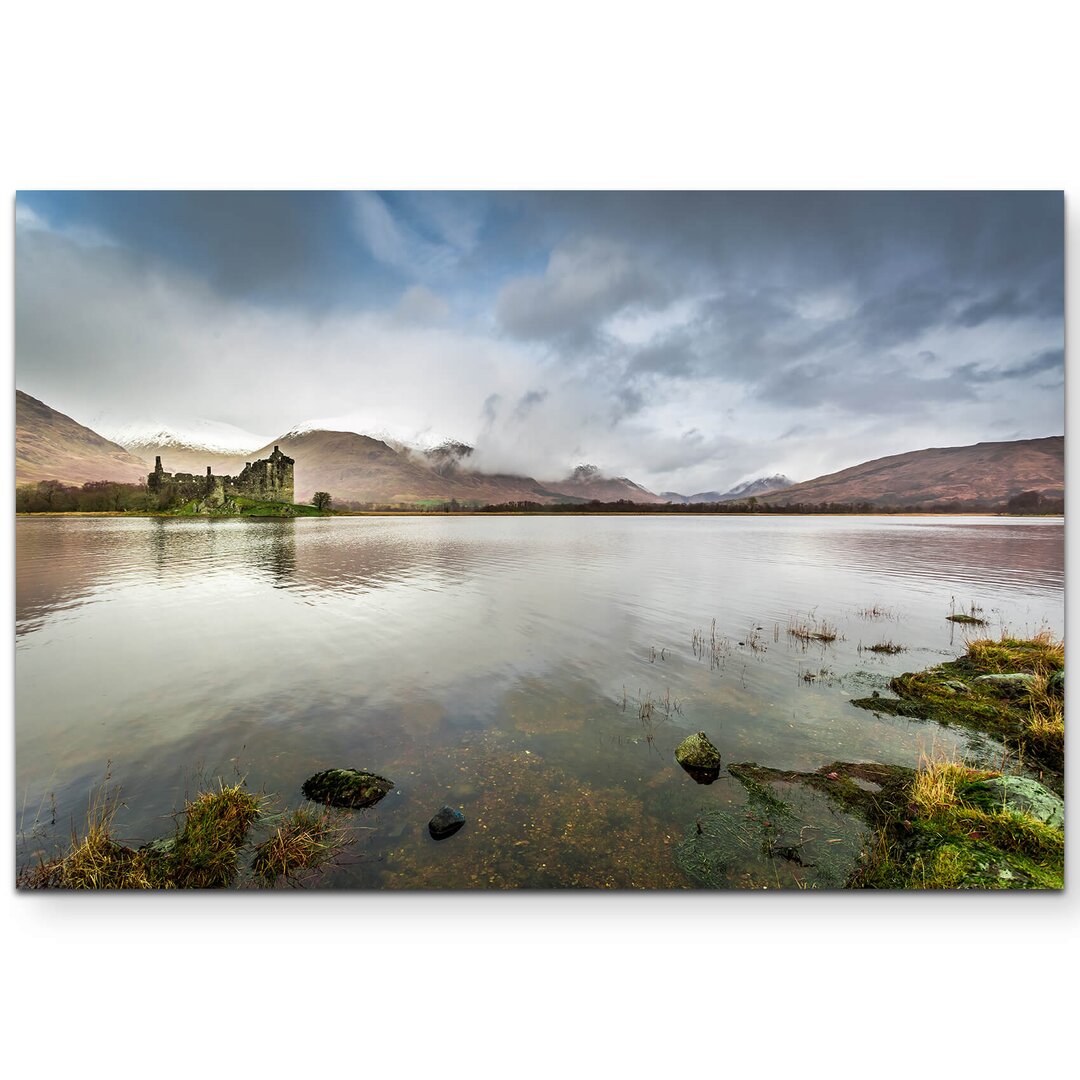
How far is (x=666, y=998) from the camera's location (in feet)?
11.6

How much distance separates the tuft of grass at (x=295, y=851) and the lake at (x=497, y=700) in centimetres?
17

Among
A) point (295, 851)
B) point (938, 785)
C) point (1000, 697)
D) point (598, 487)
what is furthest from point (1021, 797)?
point (598, 487)

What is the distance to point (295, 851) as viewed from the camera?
3555 mm

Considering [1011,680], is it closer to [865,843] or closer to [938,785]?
[938,785]

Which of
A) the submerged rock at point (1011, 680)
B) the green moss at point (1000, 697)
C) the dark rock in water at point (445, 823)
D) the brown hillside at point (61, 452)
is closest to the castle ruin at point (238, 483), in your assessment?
the brown hillside at point (61, 452)

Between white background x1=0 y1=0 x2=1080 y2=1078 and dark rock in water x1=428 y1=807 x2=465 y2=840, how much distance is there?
18.6 inches

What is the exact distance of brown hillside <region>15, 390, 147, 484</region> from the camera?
4.73 m

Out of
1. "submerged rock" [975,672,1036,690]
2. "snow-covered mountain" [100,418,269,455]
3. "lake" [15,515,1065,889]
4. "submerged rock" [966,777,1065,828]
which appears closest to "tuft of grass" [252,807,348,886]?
"lake" [15,515,1065,889]

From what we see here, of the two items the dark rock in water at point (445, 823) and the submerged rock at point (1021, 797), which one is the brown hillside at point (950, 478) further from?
the dark rock in water at point (445, 823)

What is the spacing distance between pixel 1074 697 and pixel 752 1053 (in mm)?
4482

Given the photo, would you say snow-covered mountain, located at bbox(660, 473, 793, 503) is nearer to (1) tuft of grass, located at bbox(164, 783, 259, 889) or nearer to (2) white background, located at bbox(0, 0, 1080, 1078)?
(2) white background, located at bbox(0, 0, 1080, 1078)

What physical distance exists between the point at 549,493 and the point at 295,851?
24.9ft

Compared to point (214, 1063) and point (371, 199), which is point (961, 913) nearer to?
point (214, 1063)
